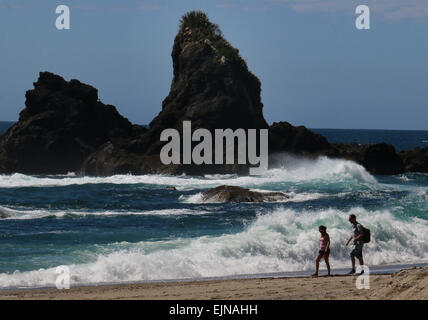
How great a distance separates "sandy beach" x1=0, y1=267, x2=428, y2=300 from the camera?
1253 cm

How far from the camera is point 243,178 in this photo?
1976 inches

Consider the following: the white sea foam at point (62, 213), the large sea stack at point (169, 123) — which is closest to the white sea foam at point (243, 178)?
the large sea stack at point (169, 123)

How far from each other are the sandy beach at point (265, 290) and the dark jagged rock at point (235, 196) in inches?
719

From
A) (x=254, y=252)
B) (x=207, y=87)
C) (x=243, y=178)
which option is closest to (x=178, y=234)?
(x=254, y=252)


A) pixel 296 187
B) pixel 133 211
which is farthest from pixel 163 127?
pixel 133 211

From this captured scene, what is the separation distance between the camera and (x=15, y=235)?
23.3 m

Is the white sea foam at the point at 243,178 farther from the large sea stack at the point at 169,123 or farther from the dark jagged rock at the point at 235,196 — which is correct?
the dark jagged rock at the point at 235,196

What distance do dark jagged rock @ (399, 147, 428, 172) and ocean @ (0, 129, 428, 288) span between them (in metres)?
21.1

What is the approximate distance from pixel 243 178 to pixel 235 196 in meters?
16.0

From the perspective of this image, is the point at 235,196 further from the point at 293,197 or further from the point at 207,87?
the point at 207,87

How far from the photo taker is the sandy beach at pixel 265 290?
12.5 m

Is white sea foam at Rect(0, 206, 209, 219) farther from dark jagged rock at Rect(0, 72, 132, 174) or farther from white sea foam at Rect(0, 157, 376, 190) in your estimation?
dark jagged rock at Rect(0, 72, 132, 174)

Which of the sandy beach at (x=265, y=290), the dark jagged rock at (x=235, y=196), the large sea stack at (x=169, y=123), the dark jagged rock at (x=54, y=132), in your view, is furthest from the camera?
the dark jagged rock at (x=54, y=132)
